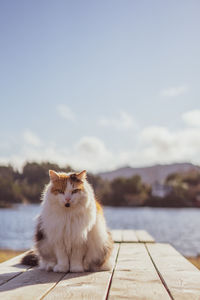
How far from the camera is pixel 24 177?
1340cm

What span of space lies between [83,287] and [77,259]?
69 cm

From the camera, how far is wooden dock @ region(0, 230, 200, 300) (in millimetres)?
2154

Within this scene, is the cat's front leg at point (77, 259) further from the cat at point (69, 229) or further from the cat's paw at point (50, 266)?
the cat's paw at point (50, 266)

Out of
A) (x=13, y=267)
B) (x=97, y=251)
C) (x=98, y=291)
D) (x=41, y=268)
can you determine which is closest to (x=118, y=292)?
(x=98, y=291)

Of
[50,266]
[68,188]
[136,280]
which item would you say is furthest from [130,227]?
[136,280]

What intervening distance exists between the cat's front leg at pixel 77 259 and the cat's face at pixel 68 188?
38 centimetres

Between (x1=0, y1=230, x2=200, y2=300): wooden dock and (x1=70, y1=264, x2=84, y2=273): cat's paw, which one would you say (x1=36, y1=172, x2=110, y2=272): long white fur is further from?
(x1=0, y1=230, x2=200, y2=300): wooden dock

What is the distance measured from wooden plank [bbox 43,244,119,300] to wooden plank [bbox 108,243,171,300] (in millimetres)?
63

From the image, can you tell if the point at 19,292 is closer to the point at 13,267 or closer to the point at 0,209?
the point at 13,267

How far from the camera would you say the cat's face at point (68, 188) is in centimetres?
291

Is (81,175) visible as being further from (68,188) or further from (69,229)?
(69,229)

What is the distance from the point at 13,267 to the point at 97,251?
0.83m

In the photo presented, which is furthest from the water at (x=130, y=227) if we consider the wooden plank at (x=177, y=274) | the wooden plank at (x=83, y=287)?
the wooden plank at (x=177, y=274)

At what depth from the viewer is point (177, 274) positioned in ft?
9.29
